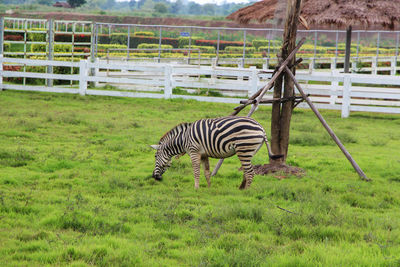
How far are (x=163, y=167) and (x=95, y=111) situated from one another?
7.63 metres

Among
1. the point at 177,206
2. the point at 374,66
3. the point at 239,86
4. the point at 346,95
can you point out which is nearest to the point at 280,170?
the point at 177,206

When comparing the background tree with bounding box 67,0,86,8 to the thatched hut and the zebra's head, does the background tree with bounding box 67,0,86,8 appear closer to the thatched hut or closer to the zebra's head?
the thatched hut

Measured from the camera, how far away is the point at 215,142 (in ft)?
24.9

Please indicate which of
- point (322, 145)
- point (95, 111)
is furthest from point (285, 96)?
point (95, 111)

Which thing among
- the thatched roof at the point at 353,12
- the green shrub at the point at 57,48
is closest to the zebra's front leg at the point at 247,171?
the thatched roof at the point at 353,12

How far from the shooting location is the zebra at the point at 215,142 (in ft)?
24.5

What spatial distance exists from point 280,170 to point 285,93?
1300 mm

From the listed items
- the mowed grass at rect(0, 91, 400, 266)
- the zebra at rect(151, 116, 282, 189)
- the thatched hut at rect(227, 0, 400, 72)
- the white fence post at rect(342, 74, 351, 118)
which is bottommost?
the mowed grass at rect(0, 91, 400, 266)

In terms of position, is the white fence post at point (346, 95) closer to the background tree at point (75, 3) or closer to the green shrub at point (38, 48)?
the green shrub at point (38, 48)

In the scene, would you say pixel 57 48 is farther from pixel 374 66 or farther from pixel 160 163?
pixel 160 163

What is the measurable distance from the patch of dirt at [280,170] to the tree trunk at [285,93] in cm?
11

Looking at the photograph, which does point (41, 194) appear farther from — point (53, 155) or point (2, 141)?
point (2, 141)

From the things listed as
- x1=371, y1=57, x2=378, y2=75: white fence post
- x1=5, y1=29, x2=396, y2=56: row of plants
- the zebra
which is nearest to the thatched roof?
x1=371, y1=57, x2=378, y2=75: white fence post

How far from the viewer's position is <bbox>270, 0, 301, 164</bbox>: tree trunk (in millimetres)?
9062
